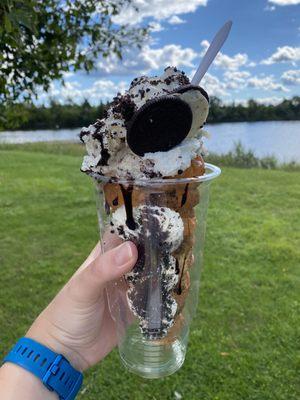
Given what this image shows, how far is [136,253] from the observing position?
105 cm

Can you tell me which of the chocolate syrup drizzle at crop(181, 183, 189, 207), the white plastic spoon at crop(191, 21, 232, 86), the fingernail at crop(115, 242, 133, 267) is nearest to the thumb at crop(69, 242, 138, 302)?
the fingernail at crop(115, 242, 133, 267)

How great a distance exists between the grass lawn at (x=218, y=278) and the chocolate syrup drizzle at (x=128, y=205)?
1676 millimetres

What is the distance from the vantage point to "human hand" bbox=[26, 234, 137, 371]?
115cm

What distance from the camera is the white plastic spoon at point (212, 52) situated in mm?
1070

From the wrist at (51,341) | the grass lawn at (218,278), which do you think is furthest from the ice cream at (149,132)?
the grass lawn at (218,278)

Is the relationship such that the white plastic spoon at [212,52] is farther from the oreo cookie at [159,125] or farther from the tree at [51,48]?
the tree at [51,48]

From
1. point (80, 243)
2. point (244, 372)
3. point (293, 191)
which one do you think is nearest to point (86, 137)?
point (244, 372)

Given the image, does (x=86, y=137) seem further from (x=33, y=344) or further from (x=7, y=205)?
(x=7, y=205)

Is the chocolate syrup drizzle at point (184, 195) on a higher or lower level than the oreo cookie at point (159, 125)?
lower

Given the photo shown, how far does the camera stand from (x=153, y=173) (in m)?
1.05

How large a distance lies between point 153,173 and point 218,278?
283 centimetres

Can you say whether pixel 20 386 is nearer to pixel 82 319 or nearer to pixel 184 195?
pixel 82 319

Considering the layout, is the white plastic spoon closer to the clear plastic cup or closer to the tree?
the clear plastic cup

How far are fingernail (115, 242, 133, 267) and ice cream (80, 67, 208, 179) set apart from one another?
0.52 feet
